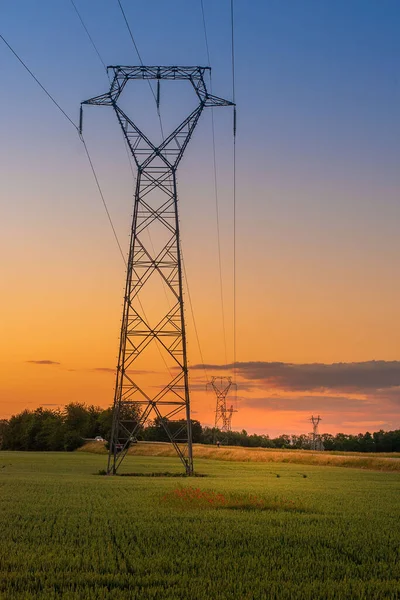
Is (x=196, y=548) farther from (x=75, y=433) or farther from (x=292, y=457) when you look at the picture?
(x=75, y=433)

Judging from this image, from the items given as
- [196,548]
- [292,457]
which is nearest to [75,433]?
[292,457]

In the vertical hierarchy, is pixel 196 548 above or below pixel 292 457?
below

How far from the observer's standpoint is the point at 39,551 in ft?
59.1

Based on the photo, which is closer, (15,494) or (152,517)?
(152,517)

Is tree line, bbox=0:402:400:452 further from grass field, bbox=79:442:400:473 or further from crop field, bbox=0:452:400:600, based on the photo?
crop field, bbox=0:452:400:600

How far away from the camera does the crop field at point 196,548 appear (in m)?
14.4

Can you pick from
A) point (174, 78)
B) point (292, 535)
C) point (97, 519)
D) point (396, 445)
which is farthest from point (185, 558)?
point (396, 445)

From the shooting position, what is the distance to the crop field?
14438 mm

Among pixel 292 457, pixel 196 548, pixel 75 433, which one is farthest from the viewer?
pixel 75 433

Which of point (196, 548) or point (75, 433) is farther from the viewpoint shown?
point (75, 433)

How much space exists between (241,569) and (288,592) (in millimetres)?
2403

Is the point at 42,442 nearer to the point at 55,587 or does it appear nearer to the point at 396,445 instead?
the point at 396,445

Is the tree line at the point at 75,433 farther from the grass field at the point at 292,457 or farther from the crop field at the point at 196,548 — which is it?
the crop field at the point at 196,548

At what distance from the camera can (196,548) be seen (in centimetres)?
1889
